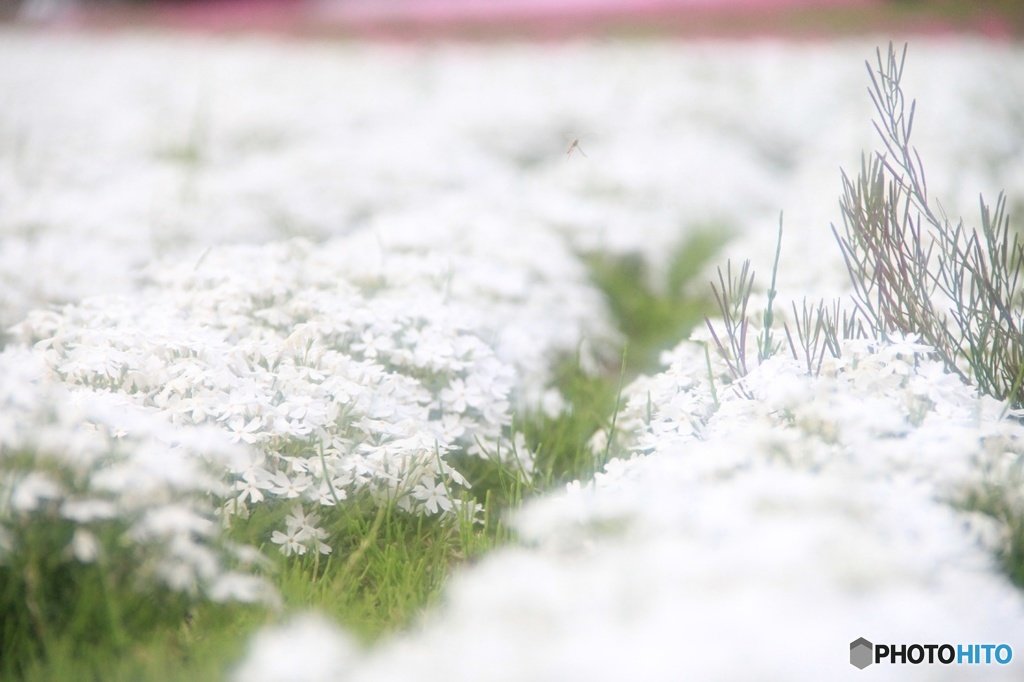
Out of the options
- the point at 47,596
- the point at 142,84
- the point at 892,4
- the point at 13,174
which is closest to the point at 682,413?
the point at 47,596

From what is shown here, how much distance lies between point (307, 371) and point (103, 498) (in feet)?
2.76

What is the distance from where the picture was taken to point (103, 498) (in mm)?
2127

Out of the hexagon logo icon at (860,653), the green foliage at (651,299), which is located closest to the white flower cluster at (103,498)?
the hexagon logo icon at (860,653)

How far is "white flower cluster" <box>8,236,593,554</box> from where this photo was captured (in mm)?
2600

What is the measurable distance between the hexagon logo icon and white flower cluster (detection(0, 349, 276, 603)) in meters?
1.43

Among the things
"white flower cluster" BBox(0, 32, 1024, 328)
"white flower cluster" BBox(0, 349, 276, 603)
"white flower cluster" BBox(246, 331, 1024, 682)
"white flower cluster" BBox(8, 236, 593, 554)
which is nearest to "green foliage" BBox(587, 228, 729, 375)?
"white flower cluster" BBox(0, 32, 1024, 328)

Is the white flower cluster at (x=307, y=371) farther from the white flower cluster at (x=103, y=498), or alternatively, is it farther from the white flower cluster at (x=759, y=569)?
the white flower cluster at (x=759, y=569)

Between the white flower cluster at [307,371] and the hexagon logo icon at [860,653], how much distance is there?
1.54m

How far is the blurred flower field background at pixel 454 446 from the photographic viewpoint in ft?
5.17

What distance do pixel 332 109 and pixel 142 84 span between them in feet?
11.2

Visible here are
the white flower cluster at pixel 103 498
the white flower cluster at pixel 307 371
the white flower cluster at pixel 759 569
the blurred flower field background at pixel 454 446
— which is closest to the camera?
the white flower cluster at pixel 759 569

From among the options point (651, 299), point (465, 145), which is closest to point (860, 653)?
point (651, 299)

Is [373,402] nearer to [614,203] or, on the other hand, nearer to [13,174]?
[614,203]

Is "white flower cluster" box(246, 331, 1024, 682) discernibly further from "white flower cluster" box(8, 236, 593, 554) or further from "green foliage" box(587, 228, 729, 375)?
"green foliage" box(587, 228, 729, 375)
